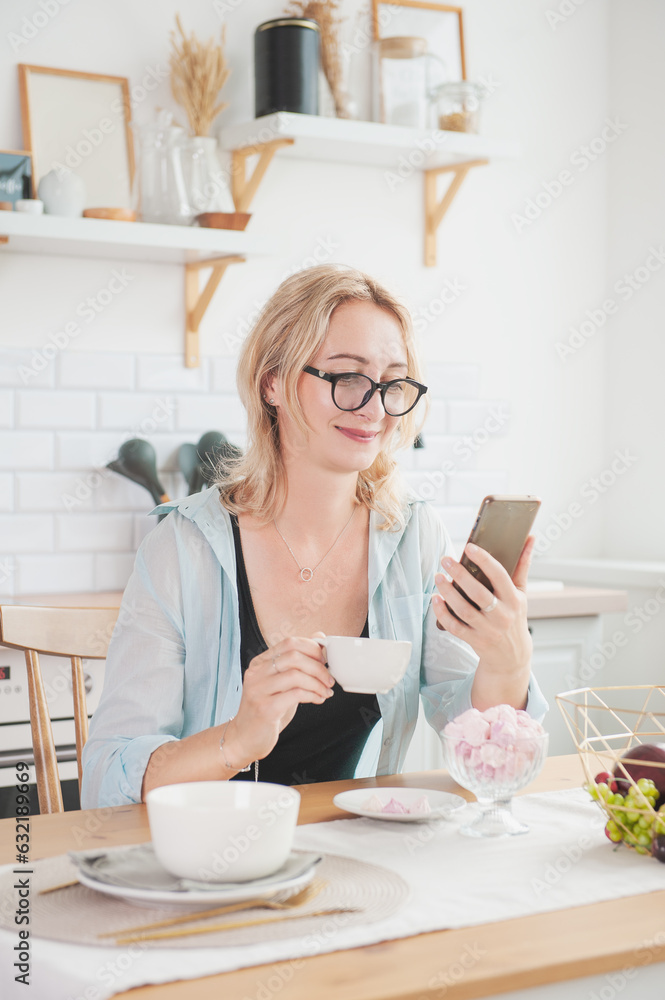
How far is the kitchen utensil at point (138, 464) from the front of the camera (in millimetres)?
2758

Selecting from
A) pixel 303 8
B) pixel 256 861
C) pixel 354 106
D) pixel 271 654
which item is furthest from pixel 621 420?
pixel 256 861

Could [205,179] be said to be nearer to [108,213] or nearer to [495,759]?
[108,213]

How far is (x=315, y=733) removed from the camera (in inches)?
62.9

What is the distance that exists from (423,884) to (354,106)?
254 cm

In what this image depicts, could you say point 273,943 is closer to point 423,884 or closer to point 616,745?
point 423,884

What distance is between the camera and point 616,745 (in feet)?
8.42

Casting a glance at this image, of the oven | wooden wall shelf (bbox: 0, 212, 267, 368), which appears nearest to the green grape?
the oven

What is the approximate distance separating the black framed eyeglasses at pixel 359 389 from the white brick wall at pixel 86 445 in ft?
4.29

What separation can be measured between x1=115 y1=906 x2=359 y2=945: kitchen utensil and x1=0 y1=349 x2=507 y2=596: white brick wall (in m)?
2.03

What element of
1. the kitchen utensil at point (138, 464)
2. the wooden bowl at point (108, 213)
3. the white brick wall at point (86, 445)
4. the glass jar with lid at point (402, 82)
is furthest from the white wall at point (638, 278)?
the wooden bowl at point (108, 213)

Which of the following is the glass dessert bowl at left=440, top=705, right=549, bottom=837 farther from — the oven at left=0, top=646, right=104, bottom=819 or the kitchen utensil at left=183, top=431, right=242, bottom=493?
the kitchen utensil at left=183, top=431, right=242, bottom=493

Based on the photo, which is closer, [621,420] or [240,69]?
[240,69]

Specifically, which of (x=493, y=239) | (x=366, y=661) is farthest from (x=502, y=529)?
(x=493, y=239)

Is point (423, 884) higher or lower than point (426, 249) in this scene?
lower
